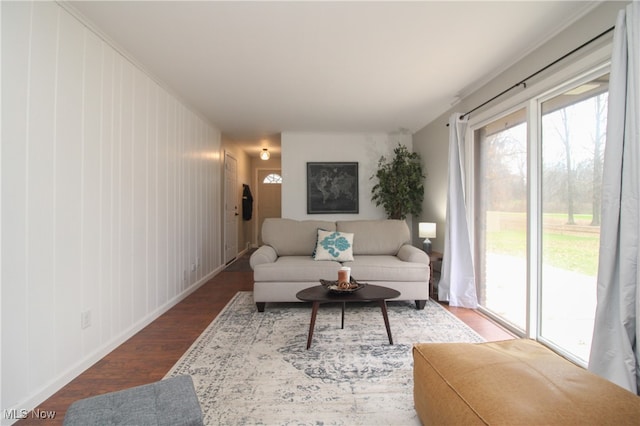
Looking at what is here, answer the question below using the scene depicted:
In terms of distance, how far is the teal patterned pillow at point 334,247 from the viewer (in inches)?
137

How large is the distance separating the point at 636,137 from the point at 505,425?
1.54m

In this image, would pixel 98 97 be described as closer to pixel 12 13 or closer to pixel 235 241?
pixel 12 13

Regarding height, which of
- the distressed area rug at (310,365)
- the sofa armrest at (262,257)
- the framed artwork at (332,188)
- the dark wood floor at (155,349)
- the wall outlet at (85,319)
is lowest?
the dark wood floor at (155,349)

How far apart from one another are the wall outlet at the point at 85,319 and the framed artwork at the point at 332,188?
344 centimetres

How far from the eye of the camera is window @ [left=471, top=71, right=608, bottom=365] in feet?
6.49

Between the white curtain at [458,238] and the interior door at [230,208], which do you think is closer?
the white curtain at [458,238]

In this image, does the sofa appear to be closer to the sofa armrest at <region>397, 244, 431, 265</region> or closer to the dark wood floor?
the sofa armrest at <region>397, 244, 431, 265</region>

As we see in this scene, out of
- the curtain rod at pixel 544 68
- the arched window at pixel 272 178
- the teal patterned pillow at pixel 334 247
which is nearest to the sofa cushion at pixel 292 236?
the teal patterned pillow at pixel 334 247

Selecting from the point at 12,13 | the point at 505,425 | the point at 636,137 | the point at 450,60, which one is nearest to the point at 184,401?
the point at 505,425

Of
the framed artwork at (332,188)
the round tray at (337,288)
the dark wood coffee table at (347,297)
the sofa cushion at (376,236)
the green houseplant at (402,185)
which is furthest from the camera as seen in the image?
the framed artwork at (332,188)

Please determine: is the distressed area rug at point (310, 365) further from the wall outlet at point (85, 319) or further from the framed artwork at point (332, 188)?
the framed artwork at point (332, 188)

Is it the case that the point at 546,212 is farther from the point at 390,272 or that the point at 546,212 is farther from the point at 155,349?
the point at 155,349

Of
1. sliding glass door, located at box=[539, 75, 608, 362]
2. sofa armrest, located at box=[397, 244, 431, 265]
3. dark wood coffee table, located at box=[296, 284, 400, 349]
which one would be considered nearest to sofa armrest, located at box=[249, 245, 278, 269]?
dark wood coffee table, located at box=[296, 284, 400, 349]

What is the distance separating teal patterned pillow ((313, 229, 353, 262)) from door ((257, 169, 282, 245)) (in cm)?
450
